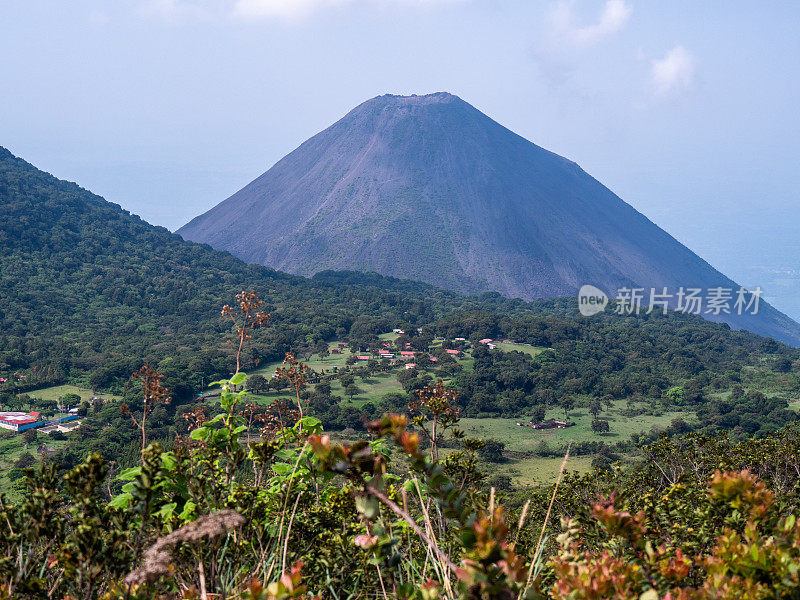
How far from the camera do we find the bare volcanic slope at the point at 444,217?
10062 centimetres

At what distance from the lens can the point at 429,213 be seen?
105 metres

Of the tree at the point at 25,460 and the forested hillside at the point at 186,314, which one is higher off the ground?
the forested hillside at the point at 186,314

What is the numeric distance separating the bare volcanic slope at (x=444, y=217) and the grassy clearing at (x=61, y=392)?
57.4 m

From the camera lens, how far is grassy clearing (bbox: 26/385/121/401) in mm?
40219

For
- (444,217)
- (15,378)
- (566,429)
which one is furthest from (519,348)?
(444,217)

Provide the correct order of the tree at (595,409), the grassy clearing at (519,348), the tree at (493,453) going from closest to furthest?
the tree at (493,453)
the tree at (595,409)
the grassy clearing at (519,348)

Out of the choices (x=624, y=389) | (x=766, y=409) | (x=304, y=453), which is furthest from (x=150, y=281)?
(x=304, y=453)

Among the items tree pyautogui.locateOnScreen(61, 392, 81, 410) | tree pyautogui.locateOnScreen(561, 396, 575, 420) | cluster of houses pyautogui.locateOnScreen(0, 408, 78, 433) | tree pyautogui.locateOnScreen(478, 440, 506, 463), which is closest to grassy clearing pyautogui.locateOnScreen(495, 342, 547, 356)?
tree pyautogui.locateOnScreen(561, 396, 575, 420)

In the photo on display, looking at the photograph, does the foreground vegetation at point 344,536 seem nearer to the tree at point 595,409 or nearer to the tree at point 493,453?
the tree at point 493,453

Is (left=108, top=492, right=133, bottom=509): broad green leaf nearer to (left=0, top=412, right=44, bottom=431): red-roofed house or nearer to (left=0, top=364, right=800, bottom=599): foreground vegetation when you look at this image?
(left=0, top=364, right=800, bottom=599): foreground vegetation

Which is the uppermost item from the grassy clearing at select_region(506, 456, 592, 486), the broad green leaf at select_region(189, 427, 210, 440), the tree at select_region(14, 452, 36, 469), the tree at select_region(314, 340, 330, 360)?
the broad green leaf at select_region(189, 427, 210, 440)

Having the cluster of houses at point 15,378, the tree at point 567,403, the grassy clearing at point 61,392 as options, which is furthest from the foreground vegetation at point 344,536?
the cluster of houses at point 15,378

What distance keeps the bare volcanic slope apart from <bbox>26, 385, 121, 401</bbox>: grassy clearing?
188 feet

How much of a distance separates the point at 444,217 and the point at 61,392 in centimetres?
7375
